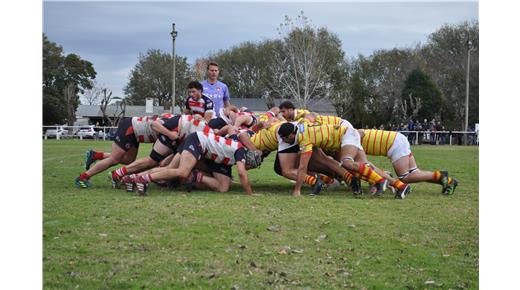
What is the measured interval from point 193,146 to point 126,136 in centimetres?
170

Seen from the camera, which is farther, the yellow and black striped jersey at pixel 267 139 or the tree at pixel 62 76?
the tree at pixel 62 76

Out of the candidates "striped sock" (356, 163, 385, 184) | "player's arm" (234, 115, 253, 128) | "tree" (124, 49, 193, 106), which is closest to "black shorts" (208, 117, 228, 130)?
"player's arm" (234, 115, 253, 128)

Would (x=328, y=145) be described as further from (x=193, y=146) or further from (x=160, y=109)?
(x=160, y=109)

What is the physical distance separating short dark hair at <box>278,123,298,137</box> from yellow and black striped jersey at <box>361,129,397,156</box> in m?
1.30

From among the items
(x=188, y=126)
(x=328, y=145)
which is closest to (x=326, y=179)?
(x=328, y=145)

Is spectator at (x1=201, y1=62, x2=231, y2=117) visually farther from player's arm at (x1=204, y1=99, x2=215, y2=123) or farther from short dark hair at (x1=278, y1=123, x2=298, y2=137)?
short dark hair at (x1=278, y1=123, x2=298, y2=137)

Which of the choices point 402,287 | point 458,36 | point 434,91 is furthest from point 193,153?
point 434,91

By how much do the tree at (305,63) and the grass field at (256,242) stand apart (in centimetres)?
3562

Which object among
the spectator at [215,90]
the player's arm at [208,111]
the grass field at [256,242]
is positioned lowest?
the grass field at [256,242]

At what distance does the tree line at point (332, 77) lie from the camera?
44594mm

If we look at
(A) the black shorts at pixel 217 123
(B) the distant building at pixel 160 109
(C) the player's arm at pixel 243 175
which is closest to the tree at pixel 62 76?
(A) the black shorts at pixel 217 123

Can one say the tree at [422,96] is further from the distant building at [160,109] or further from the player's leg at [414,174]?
the player's leg at [414,174]

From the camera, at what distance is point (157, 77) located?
2044 inches
